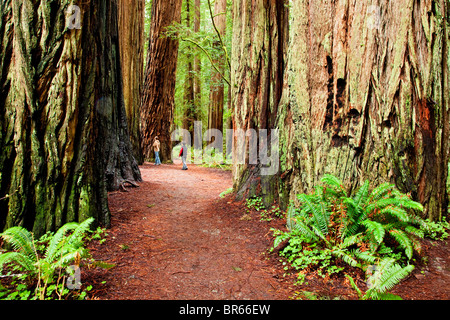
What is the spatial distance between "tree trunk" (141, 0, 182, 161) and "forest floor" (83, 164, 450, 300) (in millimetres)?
7495

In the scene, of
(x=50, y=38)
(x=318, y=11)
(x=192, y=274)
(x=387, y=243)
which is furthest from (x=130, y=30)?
(x=387, y=243)

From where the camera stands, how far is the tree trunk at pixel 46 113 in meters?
3.21

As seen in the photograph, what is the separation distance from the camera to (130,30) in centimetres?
903

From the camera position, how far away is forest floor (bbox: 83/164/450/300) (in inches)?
102

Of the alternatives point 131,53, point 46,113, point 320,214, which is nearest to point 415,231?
point 320,214

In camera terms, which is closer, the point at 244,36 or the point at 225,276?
the point at 225,276

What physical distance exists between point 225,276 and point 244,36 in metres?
4.63

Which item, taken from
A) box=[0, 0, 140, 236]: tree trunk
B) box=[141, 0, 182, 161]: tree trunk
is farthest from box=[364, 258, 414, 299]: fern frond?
box=[141, 0, 182, 161]: tree trunk

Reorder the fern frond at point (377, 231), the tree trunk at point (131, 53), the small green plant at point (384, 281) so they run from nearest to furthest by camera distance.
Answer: the small green plant at point (384, 281), the fern frond at point (377, 231), the tree trunk at point (131, 53)

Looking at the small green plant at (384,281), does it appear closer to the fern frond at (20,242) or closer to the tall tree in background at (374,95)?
the tall tree in background at (374,95)

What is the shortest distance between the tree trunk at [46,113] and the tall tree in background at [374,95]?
10.4 feet

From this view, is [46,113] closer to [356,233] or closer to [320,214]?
[320,214]

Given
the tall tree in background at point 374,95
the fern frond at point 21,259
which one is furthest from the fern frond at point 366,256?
the fern frond at point 21,259
